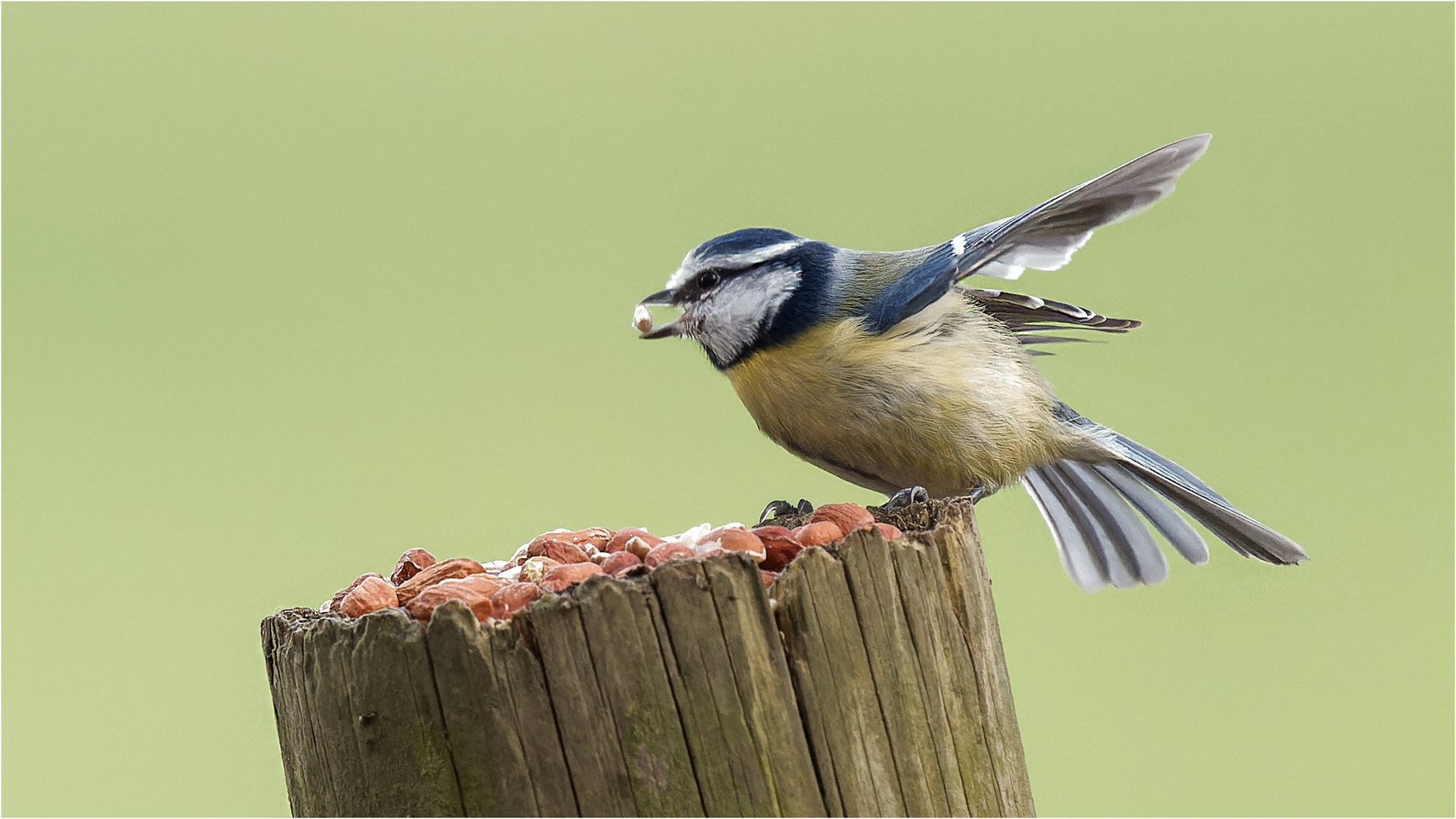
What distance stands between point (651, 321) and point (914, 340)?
494 mm

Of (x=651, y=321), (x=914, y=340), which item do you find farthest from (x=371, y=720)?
(x=914, y=340)

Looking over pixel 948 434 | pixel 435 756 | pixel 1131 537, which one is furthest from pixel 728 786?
pixel 1131 537

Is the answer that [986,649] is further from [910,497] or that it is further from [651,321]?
[651,321]

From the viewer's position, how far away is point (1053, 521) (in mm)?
2404

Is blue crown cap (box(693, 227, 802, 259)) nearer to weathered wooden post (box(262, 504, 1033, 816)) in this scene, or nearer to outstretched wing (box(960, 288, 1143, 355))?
outstretched wing (box(960, 288, 1143, 355))

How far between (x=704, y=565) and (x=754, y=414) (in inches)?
42.0

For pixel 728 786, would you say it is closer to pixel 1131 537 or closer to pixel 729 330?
pixel 729 330

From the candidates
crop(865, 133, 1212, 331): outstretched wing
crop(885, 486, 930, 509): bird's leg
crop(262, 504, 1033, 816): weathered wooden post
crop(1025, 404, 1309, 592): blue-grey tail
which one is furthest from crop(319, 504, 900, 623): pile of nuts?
crop(1025, 404, 1309, 592): blue-grey tail

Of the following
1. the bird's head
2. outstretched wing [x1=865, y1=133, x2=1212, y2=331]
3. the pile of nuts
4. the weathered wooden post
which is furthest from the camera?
the bird's head

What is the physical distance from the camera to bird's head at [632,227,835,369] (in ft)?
Result: 6.80

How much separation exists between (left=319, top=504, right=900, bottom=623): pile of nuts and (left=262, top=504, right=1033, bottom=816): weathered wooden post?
0.21ft

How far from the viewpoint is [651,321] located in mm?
2121

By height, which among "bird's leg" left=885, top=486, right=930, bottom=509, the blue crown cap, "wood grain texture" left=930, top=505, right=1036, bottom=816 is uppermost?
the blue crown cap

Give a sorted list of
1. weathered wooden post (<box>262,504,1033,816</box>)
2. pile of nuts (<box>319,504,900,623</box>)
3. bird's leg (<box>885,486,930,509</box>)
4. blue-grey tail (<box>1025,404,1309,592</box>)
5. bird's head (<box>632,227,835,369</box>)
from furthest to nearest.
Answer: blue-grey tail (<box>1025,404,1309,592</box>), bird's head (<box>632,227,835,369</box>), bird's leg (<box>885,486,930,509</box>), pile of nuts (<box>319,504,900,623</box>), weathered wooden post (<box>262,504,1033,816</box>)
